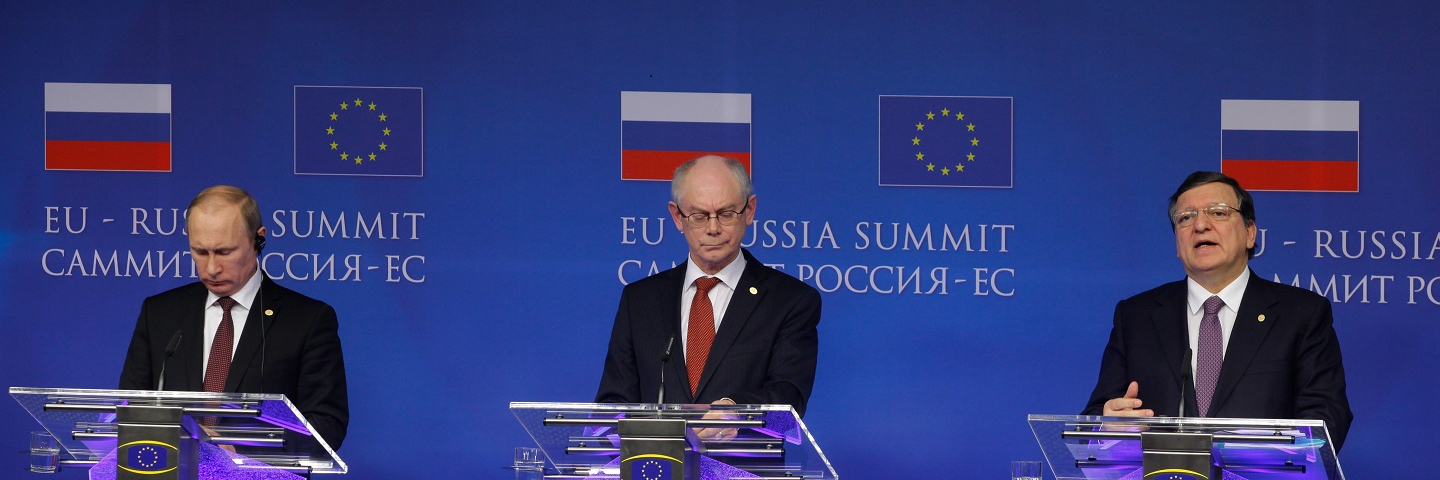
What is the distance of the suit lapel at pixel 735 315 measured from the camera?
374 cm

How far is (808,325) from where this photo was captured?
380 cm

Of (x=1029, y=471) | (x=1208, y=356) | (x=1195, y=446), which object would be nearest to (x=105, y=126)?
(x=1029, y=471)

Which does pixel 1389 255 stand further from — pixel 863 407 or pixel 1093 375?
pixel 863 407

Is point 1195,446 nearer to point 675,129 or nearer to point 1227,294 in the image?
point 1227,294

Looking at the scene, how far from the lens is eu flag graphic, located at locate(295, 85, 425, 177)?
18.1 ft

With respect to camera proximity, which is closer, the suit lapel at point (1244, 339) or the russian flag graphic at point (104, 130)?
the suit lapel at point (1244, 339)

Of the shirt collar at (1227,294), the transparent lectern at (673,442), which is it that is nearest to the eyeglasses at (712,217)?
the transparent lectern at (673,442)

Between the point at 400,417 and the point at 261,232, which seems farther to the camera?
the point at 400,417

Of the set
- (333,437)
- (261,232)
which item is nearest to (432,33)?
(261,232)

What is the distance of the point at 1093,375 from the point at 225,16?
3548 millimetres

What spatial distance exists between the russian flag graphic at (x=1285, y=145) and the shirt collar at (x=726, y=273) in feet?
7.69

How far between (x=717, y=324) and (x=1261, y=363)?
138cm

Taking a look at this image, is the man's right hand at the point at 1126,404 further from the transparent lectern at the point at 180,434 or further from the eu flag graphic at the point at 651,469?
the transparent lectern at the point at 180,434

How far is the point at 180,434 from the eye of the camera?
2.94 metres
